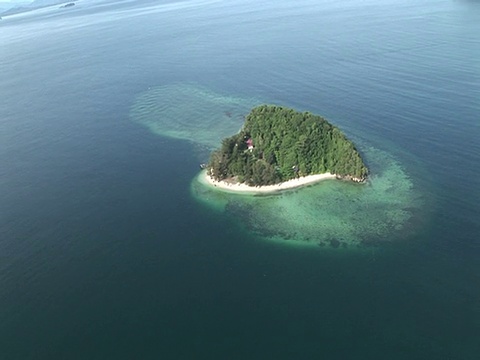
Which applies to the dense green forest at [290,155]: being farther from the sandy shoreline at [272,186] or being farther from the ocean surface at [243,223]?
the ocean surface at [243,223]

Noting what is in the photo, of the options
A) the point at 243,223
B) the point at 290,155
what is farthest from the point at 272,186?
the point at 243,223

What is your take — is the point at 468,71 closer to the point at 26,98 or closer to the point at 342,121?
the point at 342,121

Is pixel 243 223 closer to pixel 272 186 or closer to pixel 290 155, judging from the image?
pixel 272 186

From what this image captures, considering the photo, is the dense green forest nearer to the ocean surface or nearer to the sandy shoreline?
the sandy shoreline

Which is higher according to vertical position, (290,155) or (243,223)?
(290,155)

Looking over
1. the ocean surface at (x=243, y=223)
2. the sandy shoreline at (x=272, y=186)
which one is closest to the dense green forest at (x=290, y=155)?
the sandy shoreline at (x=272, y=186)

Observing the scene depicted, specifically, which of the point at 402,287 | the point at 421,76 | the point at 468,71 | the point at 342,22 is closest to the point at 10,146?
the point at 402,287
